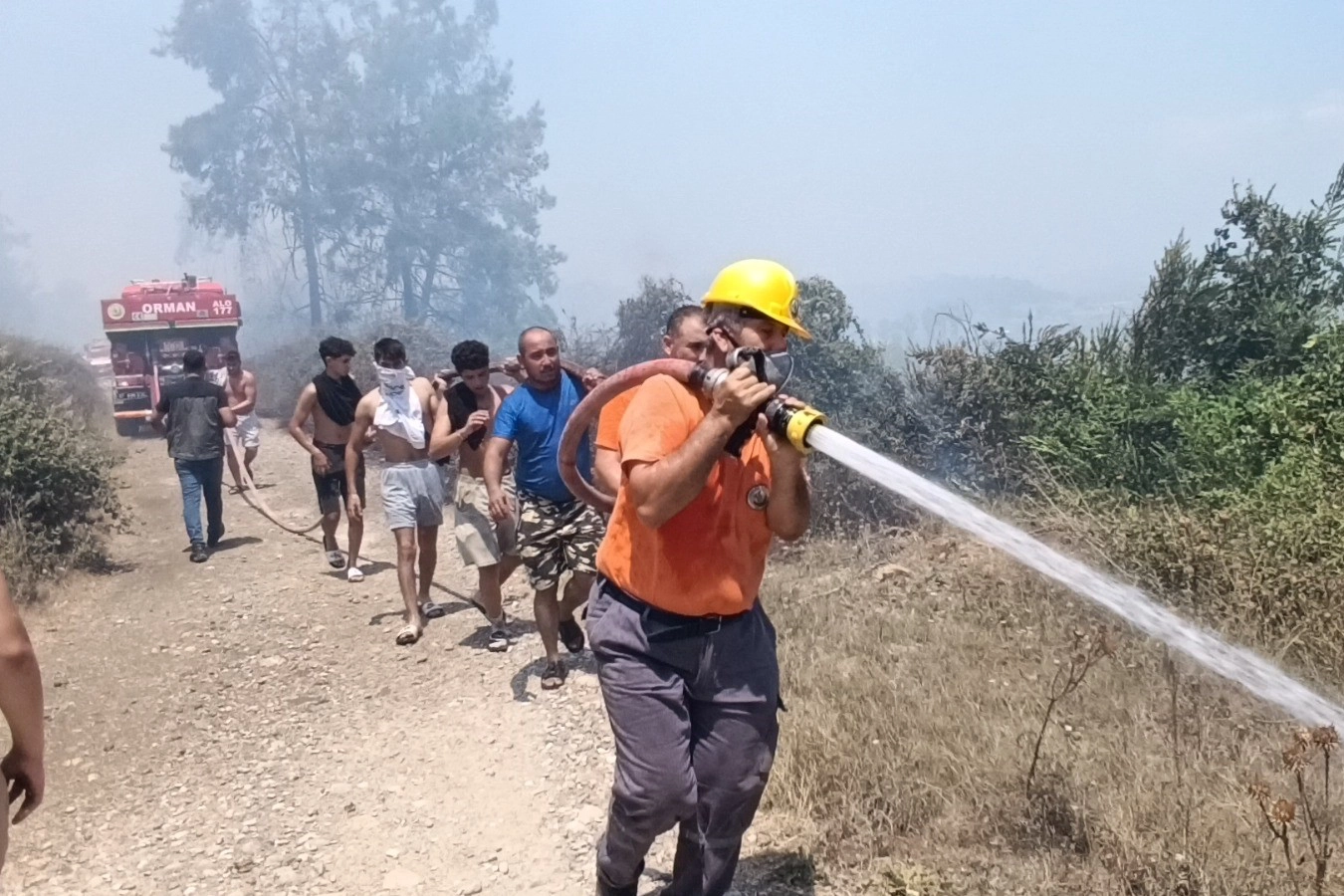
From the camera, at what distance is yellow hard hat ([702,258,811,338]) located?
2777 mm

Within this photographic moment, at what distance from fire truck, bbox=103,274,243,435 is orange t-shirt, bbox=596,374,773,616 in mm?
18194

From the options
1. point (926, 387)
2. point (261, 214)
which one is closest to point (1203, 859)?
point (926, 387)

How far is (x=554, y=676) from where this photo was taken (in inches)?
218

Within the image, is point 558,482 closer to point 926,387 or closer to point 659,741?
point 659,741

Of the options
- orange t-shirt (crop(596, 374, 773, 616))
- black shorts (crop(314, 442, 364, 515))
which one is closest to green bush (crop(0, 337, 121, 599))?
black shorts (crop(314, 442, 364, 515))

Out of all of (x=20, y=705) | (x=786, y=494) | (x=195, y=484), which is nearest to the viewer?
(x=20, y=705)

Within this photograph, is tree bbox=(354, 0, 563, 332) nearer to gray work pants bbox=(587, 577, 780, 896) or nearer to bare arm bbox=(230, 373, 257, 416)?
bare arm bbox=(230, 373, 257, 416)

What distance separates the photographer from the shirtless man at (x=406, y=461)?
6.53 metres

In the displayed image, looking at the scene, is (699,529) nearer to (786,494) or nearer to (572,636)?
(786,494)

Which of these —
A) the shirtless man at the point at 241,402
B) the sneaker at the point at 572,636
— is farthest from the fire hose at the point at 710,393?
the shirtless man at the point at 241,402

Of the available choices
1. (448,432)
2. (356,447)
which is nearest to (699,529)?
(448,432)

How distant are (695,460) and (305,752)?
337cm

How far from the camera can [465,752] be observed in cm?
490

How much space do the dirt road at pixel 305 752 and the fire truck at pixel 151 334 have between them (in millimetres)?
12532
